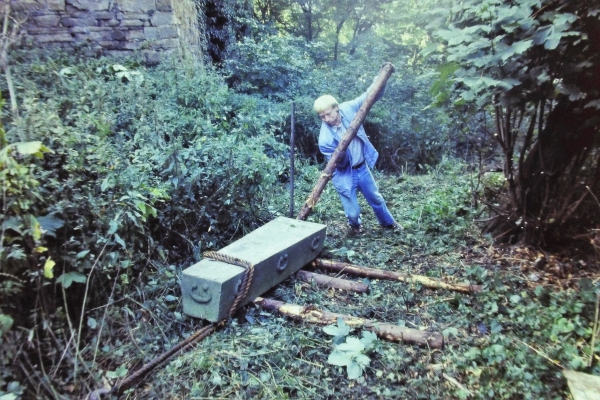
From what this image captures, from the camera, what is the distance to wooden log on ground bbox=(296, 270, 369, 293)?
369 centimetres

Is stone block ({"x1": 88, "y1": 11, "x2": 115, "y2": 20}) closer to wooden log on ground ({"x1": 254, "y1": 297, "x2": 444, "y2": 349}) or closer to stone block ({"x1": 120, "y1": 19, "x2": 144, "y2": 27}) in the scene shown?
stone block ({"x1": 120, "y1": 19, "x2": 144, "y2": 27})

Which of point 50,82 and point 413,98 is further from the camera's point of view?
point 413,98

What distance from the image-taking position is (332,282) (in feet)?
12.4

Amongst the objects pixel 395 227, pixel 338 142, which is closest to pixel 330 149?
pixel 338 142

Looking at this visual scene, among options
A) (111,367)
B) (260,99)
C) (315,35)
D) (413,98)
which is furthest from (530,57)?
(315,35)

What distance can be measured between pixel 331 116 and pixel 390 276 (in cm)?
200

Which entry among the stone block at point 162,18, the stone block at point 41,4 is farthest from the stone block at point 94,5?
the stone block at point 162,18

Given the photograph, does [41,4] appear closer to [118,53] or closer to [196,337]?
[118,53]

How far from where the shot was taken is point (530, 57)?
132 inches

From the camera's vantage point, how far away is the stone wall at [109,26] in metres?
7.39

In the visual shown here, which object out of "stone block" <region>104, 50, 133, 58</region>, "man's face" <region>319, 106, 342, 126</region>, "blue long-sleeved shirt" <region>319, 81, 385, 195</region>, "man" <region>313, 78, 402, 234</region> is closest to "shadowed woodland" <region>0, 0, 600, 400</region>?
"man" <region>313, 78, 402, 234</region>

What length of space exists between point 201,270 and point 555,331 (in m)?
2.56

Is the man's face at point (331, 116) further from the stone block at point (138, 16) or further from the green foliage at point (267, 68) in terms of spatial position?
the stone block at point (138, 16)

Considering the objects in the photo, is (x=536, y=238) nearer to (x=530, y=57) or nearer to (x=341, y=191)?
(x=530, y=57)
